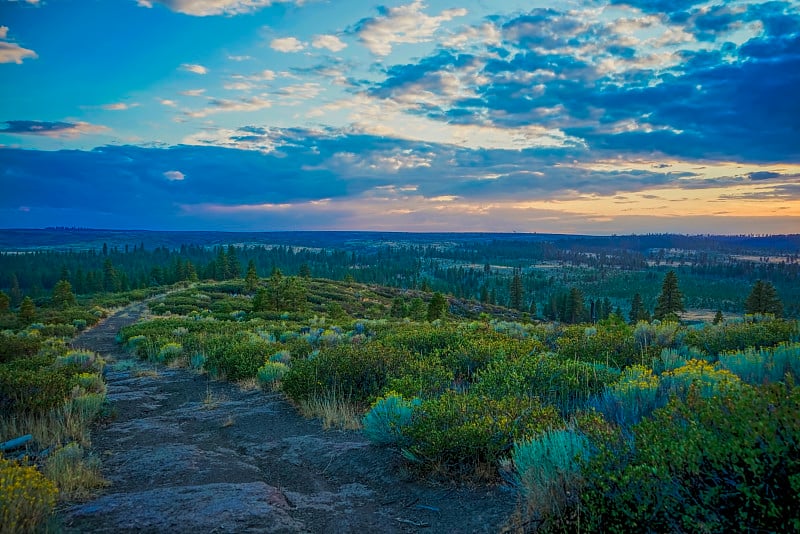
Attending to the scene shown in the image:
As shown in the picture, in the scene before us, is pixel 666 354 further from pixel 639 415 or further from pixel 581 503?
pixel 581 503

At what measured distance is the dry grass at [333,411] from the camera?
762 centimetres

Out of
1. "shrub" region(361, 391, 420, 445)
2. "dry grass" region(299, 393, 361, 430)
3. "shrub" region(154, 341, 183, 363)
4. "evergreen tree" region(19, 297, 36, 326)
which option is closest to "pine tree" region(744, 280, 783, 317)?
"dry grass" region(299, 393, 361, 430)

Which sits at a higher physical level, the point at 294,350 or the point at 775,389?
the point at 775,389

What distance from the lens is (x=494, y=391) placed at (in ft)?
23.2

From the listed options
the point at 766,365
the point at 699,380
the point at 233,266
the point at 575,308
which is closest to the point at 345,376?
the point at 699,380

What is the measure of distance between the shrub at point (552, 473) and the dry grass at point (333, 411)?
3.76 m

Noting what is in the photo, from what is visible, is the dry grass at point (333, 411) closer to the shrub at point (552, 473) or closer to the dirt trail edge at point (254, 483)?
the dirt trail edge at point (254, 483)

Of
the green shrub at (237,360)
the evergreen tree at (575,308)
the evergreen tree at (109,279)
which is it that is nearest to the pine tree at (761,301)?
the evergreen tree at (575,308)

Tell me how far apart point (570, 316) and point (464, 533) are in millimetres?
79520

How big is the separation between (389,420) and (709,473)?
3922 mm

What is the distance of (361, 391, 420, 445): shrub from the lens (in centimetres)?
613

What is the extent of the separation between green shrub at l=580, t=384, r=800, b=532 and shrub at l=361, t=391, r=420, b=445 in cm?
295

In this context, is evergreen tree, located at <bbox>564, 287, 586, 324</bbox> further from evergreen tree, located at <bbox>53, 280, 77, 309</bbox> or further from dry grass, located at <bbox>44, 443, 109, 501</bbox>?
dry grass, located at <bbox>44, 443, 109, 501</bbox>

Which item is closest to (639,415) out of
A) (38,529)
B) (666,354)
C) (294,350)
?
(666,354)
